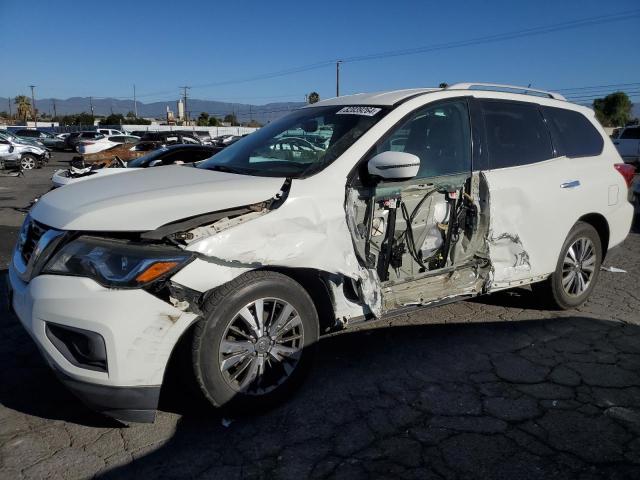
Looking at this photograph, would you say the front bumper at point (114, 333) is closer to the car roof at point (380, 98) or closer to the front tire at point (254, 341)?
the front tire at point (254, 341)

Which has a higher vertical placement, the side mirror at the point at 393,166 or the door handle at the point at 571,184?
the side mirror at the point at 393,166

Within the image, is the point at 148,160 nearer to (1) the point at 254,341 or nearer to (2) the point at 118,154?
(2) the point at 118,154

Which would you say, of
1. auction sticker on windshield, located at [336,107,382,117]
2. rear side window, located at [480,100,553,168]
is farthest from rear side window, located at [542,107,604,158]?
auction sticker on windshield, located at [336,107,382,117]

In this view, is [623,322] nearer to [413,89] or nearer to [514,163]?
[514,163]

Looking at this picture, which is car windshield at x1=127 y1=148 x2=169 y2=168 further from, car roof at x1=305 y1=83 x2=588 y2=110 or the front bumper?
the front bumper

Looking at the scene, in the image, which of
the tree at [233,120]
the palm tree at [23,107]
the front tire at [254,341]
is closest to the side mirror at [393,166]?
the front tire at [254,341]

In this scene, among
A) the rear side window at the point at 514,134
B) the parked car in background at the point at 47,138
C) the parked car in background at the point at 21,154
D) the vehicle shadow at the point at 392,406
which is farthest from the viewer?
the parked car in background at the point at 47,138

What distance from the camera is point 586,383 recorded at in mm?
3406

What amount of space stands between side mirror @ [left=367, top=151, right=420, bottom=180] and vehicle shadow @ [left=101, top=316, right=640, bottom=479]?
4.47 ft

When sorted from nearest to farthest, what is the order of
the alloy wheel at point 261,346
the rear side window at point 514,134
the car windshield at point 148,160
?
1. the alloy wheel at point 261,346
2. the rear side window at point 514,134
3. the car windshield at point 148,160

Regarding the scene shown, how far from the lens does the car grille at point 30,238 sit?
9.45ft

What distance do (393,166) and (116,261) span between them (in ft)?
5.34

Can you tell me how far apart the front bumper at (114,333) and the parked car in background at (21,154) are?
19271 mm

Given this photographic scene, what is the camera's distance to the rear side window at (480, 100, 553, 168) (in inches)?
157
